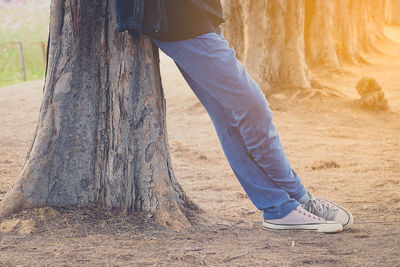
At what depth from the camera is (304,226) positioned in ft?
9.28

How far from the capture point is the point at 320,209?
9.57ft

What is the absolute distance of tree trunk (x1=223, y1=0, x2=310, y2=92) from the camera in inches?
331

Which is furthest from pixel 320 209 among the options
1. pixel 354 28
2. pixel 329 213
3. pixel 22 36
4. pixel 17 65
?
pixel 22 36

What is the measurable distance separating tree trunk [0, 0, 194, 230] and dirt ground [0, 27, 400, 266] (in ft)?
0.40

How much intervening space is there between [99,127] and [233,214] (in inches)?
42.8

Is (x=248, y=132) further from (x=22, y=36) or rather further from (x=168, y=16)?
(x=22, y=36)

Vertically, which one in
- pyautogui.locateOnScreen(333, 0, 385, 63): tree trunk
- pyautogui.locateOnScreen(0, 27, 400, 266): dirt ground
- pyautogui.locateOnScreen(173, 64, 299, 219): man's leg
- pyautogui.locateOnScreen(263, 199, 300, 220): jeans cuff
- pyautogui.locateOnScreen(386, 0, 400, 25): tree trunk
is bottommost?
pyautogui.locateOnScreen(0, 27, 400, 266): dirt ground

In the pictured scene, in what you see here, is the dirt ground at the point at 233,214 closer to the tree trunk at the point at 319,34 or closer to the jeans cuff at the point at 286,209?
the jeans cuff at the point at 286,209

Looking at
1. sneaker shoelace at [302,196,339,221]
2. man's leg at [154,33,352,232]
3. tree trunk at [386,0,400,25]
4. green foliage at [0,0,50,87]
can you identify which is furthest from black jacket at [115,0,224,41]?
tree trunk at [386,0,400,25]

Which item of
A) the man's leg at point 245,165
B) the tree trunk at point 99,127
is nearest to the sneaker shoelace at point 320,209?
the man's leg at point 245,165

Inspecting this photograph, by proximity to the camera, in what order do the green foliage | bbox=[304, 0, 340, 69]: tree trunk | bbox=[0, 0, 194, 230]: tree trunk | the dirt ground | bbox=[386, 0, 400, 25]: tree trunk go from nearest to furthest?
the dirt ground → bbox=[0, 0, 194, 230]: tree trunk → bbox=[304, 0, 340, 69]: tree trunk → the green foliage → bbox=[386, 0, 400, 25]: tree trunk

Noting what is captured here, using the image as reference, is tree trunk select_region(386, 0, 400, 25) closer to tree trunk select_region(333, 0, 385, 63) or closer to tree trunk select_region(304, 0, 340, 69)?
tree trunk select_region(333, 0, 385, 63)

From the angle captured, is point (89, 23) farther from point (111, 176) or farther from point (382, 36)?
point (382, 36)

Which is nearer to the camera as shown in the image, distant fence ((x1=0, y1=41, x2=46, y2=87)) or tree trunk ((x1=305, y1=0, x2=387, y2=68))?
tree trunk ((x1=305, y1=0, x2=387, y2=68))
